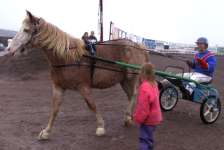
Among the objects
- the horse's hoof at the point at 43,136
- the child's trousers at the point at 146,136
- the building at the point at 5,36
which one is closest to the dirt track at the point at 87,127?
the horse's hoof at the point at 43,136

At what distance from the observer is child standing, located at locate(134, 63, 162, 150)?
511 centimetres

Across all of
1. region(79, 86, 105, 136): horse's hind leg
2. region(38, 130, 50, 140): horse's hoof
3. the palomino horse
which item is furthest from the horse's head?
region(38, 130, 50, 140): horse's hoof

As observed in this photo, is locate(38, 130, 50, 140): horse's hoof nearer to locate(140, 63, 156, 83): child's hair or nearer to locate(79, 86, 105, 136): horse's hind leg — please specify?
locate(79, 86, 105, 136): horse's hind leg

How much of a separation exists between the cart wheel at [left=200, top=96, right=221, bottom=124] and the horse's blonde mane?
2.61m

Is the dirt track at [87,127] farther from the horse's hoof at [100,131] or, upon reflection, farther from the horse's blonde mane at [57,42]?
the horse's blonde mane at [57,42]

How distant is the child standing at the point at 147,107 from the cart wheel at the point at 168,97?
2.93 metres

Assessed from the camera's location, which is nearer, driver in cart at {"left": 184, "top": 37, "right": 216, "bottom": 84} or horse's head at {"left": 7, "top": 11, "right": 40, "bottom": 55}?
horse's head at {"left": 7, "top": 11, "right": 40, "bottom": 55}

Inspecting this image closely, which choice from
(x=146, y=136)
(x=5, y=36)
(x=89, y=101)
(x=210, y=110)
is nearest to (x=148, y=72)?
(x=146, y=136)

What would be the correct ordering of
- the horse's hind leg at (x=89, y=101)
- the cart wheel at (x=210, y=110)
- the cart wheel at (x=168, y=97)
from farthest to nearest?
the cart wheel at (x=168, y=97) < the cart wheel at (x=210, y=110) < the horse's hind leg at (x=89, y=101)

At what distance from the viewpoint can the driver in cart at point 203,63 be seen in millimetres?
7688

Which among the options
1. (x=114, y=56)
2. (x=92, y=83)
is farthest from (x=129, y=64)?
(x=92, y=83)

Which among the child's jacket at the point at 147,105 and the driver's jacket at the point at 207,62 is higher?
the driver's jacket at the point at 207,62

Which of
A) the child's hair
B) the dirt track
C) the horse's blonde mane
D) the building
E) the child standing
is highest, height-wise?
the building

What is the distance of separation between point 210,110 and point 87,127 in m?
2.42
